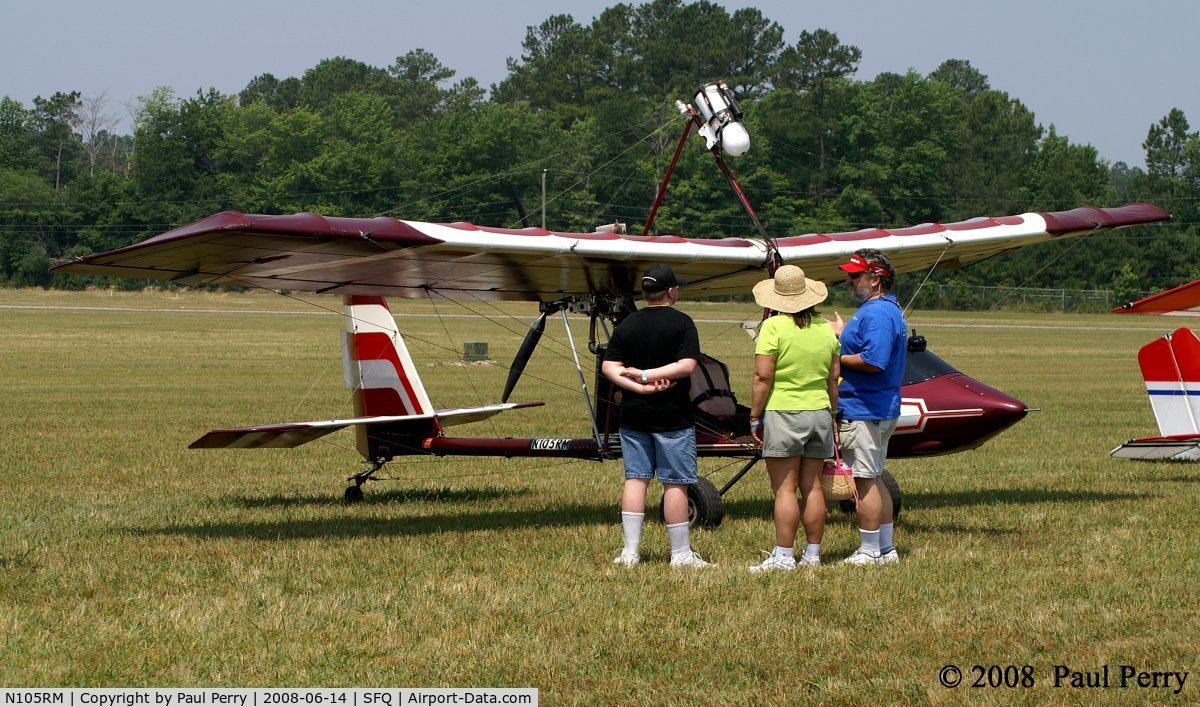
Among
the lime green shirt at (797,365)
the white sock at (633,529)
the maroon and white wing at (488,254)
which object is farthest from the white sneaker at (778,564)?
the maroon and white wing at (488,254)

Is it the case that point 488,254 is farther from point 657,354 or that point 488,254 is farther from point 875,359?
point 875,359

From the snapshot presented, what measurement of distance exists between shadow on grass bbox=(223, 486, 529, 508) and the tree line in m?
61.6

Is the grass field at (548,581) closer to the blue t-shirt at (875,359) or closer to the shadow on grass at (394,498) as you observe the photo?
the shadow on grass at (394,498)

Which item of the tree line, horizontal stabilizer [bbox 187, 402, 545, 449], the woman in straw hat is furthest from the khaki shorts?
the tree line

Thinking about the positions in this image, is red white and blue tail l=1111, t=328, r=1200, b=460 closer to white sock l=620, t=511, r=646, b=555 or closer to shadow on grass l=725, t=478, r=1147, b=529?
shadow on grass l=725, t=478, r=1147, b=529

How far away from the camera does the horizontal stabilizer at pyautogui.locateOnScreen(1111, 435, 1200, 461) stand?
39.0ft

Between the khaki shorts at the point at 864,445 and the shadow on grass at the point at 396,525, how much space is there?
2.42 meters

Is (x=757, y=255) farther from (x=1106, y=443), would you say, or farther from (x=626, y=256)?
(x=1106, y=443)

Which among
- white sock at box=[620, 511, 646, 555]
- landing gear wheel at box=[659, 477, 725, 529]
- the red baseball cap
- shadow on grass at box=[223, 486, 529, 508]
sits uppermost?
the red baseball cap

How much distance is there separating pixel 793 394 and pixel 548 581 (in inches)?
68.6

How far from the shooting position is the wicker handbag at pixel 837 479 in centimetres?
755

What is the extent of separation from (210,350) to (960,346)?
22.8 meters

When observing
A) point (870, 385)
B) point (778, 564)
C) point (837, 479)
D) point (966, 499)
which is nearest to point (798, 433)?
point (837, 479)

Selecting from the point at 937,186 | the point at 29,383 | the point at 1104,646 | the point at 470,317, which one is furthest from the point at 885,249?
the point at 937,186
